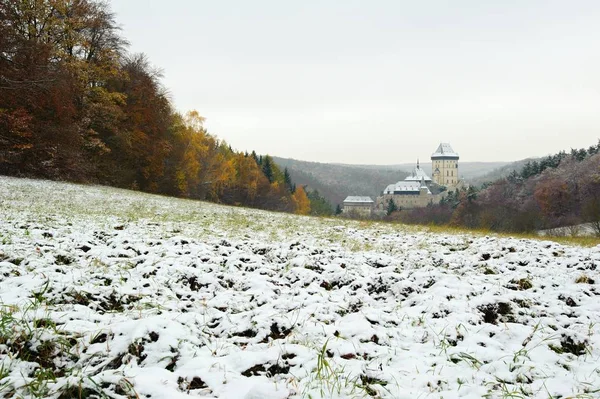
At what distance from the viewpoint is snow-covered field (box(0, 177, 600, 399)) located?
99.7 inches

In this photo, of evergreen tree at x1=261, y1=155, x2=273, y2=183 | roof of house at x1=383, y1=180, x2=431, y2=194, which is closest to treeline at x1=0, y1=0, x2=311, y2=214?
evergreen tree at x1=261, y1=155, x2=273, y2=183

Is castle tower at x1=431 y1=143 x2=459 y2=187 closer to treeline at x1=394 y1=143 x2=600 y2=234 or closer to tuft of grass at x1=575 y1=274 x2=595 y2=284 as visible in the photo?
treeline at x1=394 y1=143 x2=600 y2=234

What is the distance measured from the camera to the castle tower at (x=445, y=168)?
6969 inches

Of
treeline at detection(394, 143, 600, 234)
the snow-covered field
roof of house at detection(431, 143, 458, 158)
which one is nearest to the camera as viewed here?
the snow-covered field

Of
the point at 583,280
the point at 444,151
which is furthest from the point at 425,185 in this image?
the point at 583,280

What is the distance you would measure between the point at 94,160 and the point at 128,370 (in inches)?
1098

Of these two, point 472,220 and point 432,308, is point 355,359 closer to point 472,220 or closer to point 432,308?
point 432,308

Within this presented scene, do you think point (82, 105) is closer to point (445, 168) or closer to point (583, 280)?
point (583, 280)

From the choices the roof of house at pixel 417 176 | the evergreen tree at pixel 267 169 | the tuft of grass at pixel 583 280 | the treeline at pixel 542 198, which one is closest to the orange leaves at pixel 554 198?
the treeline at pixel 542 198

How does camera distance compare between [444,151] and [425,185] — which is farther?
[444,151]

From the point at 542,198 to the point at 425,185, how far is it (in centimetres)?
11789

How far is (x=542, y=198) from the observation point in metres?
48.1

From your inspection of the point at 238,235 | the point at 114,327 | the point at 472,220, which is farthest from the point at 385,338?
the point at 472,220

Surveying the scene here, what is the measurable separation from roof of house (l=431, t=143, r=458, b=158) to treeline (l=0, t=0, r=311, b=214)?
166 m
